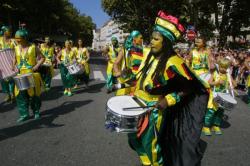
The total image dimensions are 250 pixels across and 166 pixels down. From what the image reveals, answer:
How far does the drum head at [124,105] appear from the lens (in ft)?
9.98

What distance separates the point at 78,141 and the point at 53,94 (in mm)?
4956

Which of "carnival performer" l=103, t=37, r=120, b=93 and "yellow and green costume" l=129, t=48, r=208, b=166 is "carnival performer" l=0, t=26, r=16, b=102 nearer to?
"carnival performer" l=103, t=37, r=120, b=93

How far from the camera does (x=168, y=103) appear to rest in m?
2.96

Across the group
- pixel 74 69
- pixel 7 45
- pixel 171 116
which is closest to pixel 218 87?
pixel 171 116

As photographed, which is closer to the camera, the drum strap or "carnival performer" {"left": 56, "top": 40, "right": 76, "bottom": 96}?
the drum strap

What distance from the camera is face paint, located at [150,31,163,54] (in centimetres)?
305

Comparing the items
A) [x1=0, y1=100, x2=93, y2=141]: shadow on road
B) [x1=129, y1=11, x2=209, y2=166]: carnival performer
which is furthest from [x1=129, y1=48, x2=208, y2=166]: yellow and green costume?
[x1=0, y1=100, x2=93, y2=141]: shadow on road

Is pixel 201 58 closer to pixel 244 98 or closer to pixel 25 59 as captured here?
pixel 25 59

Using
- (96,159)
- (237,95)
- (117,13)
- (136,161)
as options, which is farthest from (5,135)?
(117,13)

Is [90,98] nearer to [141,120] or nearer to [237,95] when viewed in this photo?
[237,95]

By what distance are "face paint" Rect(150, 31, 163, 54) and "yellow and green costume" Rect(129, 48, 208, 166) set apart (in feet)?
0.45

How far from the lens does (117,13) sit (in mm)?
29625

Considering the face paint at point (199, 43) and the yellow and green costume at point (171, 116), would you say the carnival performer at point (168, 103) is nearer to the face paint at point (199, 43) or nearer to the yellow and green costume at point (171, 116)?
the yellow and green costume at point (171, 116)

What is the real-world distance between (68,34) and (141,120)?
62.5 m
